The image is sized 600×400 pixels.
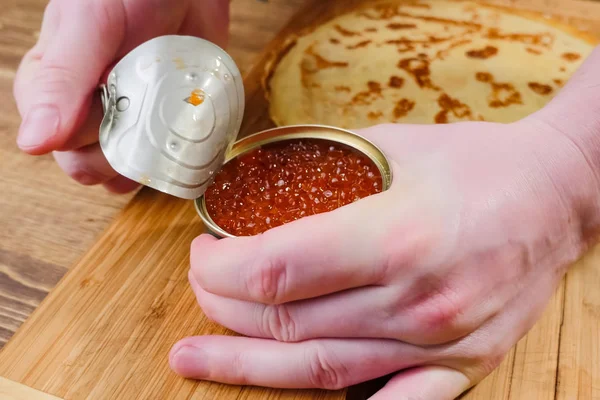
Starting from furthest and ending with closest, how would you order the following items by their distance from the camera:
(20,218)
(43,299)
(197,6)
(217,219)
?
(197,6) < (20,218) < (43,299) < (217,219)

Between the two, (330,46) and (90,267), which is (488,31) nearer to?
(330,46)

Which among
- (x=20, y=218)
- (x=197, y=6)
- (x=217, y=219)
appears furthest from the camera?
(x=197, y=6)

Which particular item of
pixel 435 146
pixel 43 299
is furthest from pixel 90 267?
pixel 435 146

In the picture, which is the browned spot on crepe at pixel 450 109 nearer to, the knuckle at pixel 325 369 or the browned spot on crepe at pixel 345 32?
the browned spot on crepe at pixel 345 32

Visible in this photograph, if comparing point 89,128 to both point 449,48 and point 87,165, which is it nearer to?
point 87,165

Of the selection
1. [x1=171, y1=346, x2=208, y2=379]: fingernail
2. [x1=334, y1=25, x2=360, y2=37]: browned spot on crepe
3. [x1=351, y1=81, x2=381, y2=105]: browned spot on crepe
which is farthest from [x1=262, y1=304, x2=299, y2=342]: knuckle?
[x1=334, y1=25, x2=360, y2=37]: browned spot on crepe

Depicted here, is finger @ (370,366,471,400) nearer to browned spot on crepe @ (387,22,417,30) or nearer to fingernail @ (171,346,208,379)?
fingernail @ (171,346,208,379)

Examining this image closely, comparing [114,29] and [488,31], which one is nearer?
[114,29]
